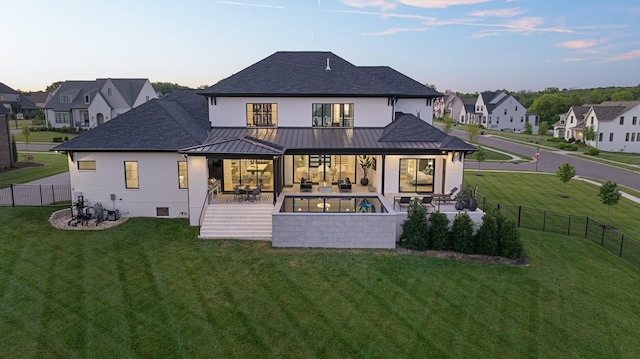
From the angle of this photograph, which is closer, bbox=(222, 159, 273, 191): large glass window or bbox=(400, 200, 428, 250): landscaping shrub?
bbox=(400, 200, 428, 250): landscaping shrub

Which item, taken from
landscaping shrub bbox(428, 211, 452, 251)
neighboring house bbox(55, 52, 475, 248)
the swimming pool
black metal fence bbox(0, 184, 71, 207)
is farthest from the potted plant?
black metal fence bbox(0, 184, 71, 207)

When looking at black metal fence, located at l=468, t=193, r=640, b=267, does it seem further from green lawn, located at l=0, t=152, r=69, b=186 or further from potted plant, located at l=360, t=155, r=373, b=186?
green lawn, located at l=0, t=152, r=69, b=186

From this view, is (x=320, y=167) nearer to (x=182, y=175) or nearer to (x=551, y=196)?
(x=182, y=175)

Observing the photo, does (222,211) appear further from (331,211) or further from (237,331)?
(237,331)

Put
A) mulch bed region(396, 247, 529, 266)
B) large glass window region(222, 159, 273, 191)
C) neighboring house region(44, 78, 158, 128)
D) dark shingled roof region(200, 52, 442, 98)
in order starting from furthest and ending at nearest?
1. neighboring house region(44, 78, 158, 128)
2. dark shingled roof region(200, 52, 442, 98)
3. large glass window region(222, 159, 273, 191)
4. mulch bed region(396, 247, 529, 266)

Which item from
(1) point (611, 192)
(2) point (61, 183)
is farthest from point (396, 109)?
(2) point (61, 183)

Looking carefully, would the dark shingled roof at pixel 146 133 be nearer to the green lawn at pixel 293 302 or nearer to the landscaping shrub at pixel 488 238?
the green lawn at pixel 293 302

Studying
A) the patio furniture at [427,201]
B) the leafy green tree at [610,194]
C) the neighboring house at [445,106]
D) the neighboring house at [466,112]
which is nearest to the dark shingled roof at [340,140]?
the patio furniture at [427,201]
